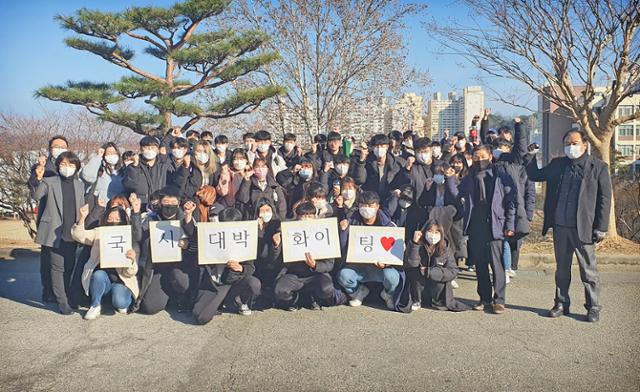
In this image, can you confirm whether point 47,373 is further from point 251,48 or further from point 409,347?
point 251,48

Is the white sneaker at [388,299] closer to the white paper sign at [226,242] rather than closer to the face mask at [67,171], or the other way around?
the white paper sign at [226,242]

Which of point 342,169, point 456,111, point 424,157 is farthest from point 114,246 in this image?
point 456,111

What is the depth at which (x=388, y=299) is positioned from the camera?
5.86m

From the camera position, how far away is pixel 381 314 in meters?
5.62

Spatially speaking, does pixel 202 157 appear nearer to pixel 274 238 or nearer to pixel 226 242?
pixel 226 242

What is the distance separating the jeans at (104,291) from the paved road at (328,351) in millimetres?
170

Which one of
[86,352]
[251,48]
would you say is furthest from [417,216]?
[251,48]

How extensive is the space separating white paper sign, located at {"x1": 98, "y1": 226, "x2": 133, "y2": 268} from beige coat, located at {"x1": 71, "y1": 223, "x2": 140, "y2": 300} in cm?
11

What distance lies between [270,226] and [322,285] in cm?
91

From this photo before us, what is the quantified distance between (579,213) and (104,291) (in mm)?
5155

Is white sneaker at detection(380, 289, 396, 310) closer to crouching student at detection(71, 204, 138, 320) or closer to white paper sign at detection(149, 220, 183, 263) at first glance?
white paper sign at detection(149, 220, 183, 263)

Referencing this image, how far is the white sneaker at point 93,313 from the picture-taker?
18.4ft

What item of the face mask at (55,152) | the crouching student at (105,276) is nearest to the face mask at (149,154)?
the face mask at (55,152)

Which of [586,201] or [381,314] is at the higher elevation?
[586,201]
